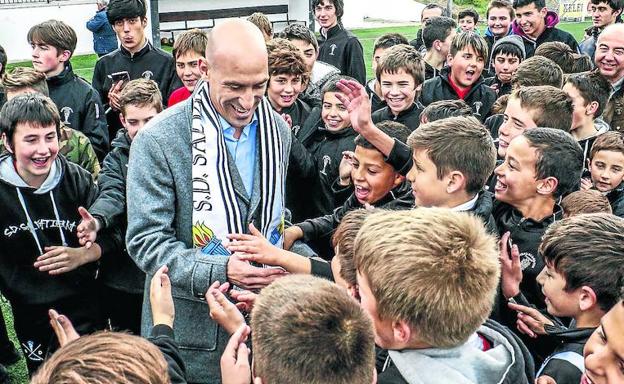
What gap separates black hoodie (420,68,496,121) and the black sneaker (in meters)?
3.95

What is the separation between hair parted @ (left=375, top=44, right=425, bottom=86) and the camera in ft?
16.4

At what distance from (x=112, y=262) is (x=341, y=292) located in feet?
7.28

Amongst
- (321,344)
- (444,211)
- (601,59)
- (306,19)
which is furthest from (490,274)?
(306,19)

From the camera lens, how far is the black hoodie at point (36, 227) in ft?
11.0

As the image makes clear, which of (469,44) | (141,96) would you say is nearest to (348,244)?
(141,96)

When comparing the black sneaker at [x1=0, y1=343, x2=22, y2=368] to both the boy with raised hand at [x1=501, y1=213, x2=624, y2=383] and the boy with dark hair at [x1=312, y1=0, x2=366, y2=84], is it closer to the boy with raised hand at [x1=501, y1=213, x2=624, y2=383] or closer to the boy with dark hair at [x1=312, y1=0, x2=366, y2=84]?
the boy with raised hand at [x1=501, y1=213, x2=624, y2=383]

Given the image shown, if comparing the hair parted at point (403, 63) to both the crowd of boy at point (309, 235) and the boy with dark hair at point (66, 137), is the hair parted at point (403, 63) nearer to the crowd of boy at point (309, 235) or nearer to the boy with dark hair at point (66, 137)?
the crowd of boy at point (309, 235)

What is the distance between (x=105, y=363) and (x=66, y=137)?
2.96 metres

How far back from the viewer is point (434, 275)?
1902mm

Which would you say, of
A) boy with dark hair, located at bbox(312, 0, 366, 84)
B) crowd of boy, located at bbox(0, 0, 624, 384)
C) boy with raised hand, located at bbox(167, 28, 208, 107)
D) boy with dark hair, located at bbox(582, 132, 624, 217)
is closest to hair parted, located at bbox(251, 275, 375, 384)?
crowd of boy, located at bbox(0, 0, 624, 384)

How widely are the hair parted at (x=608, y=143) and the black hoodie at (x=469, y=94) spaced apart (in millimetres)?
1421

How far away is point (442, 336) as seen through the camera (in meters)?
1.90

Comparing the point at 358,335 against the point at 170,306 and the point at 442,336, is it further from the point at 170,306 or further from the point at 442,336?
the point at 170,306

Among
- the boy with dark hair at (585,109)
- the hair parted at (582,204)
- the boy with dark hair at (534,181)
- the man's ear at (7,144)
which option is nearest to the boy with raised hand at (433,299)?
the boy with dark hair at (534,181)
